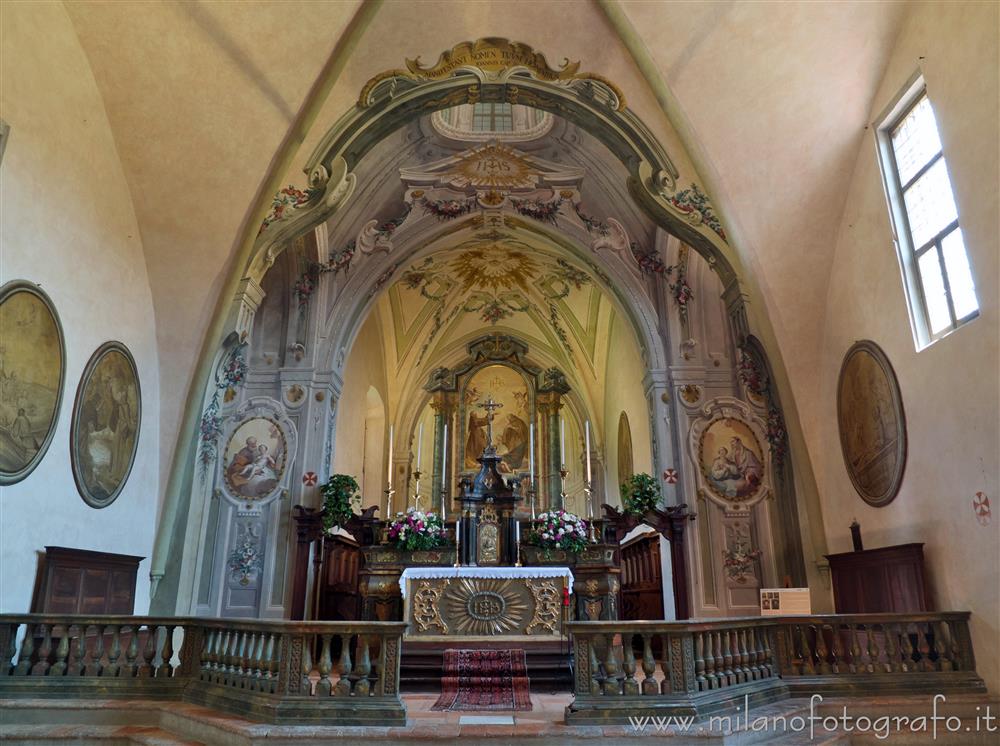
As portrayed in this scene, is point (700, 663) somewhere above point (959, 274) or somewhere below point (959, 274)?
below

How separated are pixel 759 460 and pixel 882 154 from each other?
5490mm

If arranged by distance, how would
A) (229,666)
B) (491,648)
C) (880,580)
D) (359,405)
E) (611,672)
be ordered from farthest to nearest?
(359,405) → (491,648) → (880,580) → (229,666) → (611,672)

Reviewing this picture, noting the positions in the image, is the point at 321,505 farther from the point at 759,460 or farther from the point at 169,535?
the point at 759,460

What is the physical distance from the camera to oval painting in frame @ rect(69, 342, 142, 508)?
313 inches

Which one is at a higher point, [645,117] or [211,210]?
[645,117]

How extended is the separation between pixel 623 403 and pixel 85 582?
11310 mm

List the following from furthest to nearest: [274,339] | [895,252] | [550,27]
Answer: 1. [274,339]
2. [550,27]
3. [895,252]

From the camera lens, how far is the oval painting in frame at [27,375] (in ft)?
22.1

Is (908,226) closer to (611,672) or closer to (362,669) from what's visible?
(611,672)

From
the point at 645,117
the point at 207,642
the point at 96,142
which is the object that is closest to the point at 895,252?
the point at 645,117

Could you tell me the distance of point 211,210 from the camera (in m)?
9.52

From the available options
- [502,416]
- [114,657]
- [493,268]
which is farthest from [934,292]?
[502,416]

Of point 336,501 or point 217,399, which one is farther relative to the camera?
point 336,501

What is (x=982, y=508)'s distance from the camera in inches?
263
